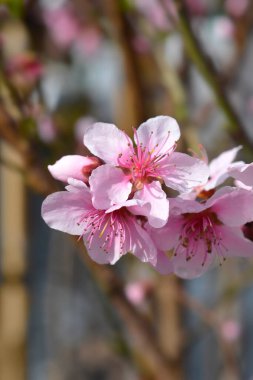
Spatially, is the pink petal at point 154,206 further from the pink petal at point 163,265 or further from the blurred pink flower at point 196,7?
the blurred pink flower at point 196,7

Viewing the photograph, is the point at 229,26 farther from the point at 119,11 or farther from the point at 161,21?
the point at 119,11

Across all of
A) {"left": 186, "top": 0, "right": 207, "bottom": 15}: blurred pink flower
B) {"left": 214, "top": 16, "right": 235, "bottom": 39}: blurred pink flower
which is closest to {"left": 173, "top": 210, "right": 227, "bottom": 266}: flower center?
{"left": 214, "top": 16, "right": 235, "bottom": 39}: blurred pink flower

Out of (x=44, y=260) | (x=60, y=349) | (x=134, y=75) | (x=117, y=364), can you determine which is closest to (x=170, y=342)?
(x=134, y=75)

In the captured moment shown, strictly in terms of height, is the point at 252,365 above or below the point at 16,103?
below

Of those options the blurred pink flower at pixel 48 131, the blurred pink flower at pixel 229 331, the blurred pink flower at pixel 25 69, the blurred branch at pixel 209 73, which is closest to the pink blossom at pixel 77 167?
the blurred branch at pixel 209 73

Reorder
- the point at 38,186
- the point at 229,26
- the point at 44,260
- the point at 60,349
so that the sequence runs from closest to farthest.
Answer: the point at 38,186
the point at 229,26
the point at 60,349
the point at 44,260

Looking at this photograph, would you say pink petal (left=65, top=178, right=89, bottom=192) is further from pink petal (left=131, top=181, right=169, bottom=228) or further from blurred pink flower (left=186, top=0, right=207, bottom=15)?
blurred pink flower (left=186, top=0, right=207, bottom=15)

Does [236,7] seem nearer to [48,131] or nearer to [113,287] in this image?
Answer: [48,131]
